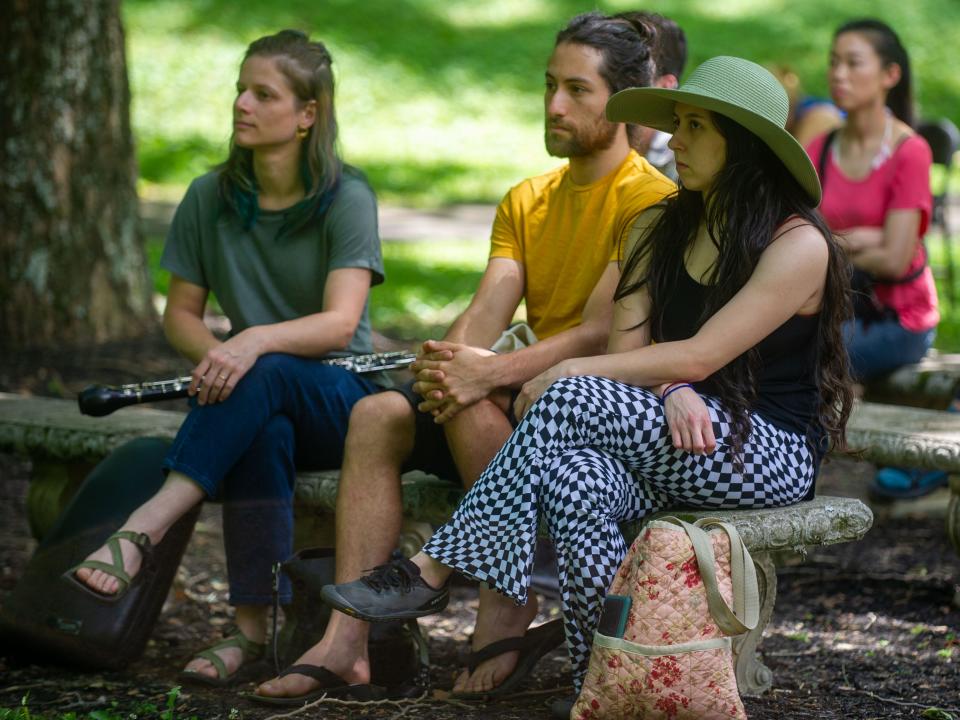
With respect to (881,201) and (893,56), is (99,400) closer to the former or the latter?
(881,201)

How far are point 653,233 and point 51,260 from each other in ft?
13.1

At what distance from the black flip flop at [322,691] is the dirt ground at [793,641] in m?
0.03

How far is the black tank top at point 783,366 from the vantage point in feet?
11.5

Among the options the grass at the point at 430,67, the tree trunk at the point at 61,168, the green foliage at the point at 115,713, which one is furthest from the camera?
the grass at the point at 430,67

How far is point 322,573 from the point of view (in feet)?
12.5

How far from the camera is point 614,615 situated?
3.13 m

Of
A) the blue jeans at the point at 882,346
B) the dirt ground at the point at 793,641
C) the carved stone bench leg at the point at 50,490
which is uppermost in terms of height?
the blue jeans at the point at 882,346

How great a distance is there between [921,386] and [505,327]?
2119 mm

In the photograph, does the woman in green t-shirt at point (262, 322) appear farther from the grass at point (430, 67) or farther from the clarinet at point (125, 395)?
the grass at point (430, 67)

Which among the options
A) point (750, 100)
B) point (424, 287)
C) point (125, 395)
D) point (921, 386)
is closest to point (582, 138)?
point (750, 100)

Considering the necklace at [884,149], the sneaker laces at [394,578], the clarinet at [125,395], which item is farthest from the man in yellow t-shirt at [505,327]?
the necklace at [884,149]

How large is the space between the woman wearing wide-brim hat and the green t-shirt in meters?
1.02

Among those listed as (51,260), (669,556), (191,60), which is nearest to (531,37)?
(191,60)

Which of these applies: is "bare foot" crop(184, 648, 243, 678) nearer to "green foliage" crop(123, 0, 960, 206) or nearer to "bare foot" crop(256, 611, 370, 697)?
"bare foot" crop(256, 611, 370, 697)
